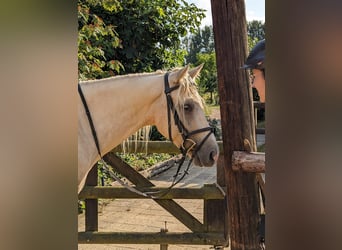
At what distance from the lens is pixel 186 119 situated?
2.34 metres

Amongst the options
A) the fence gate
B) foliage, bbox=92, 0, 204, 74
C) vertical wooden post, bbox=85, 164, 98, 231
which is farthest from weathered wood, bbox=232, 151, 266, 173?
foliage, bbox=92, 0, 204, 74

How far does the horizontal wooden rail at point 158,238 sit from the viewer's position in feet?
8.48

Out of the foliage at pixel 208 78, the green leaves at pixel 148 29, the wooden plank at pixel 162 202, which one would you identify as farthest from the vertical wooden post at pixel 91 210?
the foliage at pixel 208 78

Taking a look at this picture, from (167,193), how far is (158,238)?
1.00 ft

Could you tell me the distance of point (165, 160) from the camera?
614cm

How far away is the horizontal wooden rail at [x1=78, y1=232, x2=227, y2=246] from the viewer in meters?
2.59

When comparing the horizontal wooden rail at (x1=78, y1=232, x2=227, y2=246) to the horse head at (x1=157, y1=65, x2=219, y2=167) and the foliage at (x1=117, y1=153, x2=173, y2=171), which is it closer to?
the horse head at (x1=157, y1=65, x2=219, y2=167)

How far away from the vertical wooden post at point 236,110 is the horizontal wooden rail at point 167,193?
47.2 inches

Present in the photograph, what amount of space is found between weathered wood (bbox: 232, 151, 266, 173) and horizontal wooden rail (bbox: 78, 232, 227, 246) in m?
1.42

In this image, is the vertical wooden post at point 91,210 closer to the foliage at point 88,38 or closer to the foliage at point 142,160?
the foliage at point 88,38
